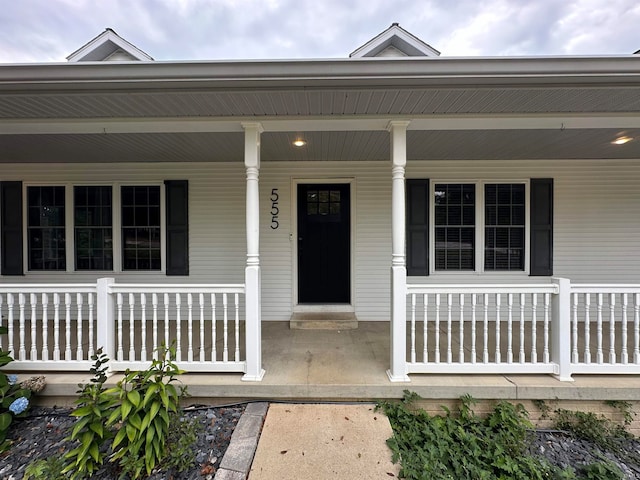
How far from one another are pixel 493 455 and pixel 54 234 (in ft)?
19.7

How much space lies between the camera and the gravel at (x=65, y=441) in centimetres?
196

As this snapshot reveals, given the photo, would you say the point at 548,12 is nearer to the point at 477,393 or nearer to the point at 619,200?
the point at 619,200

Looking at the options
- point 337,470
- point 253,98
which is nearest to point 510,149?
point 253,98

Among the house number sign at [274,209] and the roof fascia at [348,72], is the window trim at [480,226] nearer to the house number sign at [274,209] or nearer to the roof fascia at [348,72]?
the roof fascia at [348,72]

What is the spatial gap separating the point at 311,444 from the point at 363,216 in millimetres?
3076

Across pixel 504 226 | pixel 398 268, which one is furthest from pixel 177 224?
pixel 504 226

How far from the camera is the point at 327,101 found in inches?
98.8

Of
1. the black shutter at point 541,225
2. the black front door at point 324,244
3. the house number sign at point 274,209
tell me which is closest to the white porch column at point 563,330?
the black shutter at point 541,225

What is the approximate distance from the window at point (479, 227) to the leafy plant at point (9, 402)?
4.30 meters

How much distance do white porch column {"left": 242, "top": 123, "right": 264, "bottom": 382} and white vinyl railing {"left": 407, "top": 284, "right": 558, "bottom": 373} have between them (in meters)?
1.38

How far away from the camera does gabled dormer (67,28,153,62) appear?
3.77m

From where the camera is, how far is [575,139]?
3424 millimetres

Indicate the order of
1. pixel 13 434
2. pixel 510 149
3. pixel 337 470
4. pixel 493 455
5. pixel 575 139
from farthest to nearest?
pixel 510 149 < pixel 575 139 < pixel 13 434 < pixel 493 455 < pixel 337 470

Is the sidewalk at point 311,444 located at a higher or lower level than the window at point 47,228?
lower
